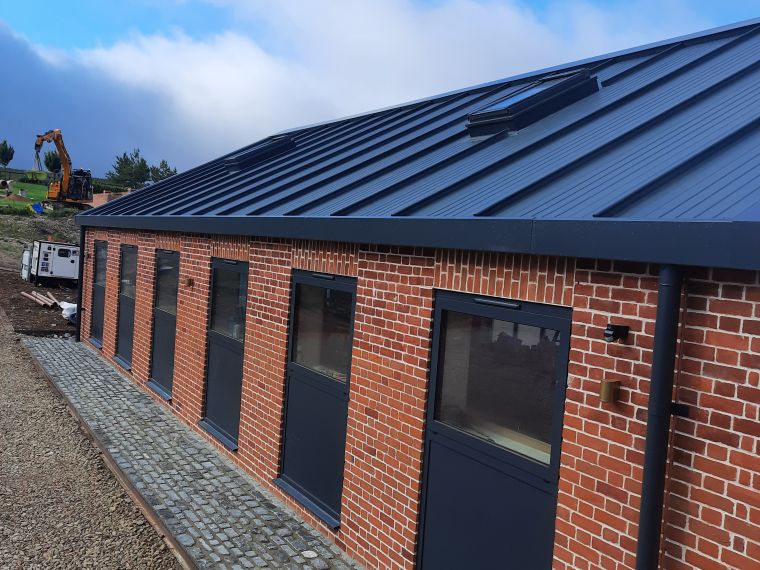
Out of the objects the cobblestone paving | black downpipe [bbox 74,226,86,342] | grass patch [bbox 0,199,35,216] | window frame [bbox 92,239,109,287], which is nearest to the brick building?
the cobblestone paving

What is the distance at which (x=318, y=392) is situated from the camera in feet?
21.9

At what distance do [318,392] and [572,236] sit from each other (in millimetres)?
3623

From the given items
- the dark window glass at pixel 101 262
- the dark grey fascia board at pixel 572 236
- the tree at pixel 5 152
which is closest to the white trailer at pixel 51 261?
the dark window glass at pixel 101 262

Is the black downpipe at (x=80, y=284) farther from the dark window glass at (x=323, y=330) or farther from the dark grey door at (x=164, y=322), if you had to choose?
the dark window glass at (x=323, y=330)

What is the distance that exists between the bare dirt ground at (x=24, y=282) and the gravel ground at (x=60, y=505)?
9043 mm

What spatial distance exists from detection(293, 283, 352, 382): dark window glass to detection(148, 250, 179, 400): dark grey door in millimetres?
4198

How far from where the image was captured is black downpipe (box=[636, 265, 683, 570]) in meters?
3.34

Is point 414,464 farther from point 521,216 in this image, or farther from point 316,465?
point 521,216

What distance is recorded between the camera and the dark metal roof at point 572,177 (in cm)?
349

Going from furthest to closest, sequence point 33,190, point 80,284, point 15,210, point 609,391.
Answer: point 33,190
point 15,210
point 80,284
point 609,391

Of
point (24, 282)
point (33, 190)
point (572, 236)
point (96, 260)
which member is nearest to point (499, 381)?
point (572, 236)

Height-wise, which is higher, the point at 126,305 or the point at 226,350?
the point at 126,305

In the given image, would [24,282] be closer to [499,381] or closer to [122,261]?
[122,261]

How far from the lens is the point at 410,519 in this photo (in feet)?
A: 17.0
